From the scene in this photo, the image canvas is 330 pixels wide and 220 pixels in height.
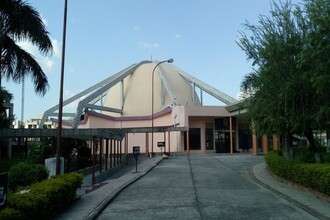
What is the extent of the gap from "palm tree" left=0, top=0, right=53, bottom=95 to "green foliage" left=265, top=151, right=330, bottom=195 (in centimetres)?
1221

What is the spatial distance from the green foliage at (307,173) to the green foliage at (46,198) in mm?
7450

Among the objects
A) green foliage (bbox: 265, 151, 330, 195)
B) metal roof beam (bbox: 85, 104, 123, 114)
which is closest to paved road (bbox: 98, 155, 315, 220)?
green foliage (bbox: 265, 151, 330, 195)

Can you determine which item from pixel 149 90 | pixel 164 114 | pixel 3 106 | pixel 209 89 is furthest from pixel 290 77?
pixel 149 90

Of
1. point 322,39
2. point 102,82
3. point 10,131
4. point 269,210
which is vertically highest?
point 102,82

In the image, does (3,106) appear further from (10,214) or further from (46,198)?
(10,214)

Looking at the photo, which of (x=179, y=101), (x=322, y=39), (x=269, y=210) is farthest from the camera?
(x=179, y=101)

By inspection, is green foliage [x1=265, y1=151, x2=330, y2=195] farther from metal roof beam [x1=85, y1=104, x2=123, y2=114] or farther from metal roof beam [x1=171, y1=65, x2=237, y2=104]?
metal roof beam [x1=85, y1=104, x2=123, y2=114]

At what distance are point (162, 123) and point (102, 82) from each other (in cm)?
2093

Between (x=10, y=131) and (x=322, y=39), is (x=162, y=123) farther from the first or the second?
(x=322, y=39)

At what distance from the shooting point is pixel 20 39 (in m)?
20.9

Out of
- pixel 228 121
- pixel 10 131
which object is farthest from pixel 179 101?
pixel 10 131

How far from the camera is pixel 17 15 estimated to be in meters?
20.0

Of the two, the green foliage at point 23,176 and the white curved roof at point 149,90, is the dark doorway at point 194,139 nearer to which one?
the white curved roof at point 149,90

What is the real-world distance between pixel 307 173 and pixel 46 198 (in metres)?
9.31
